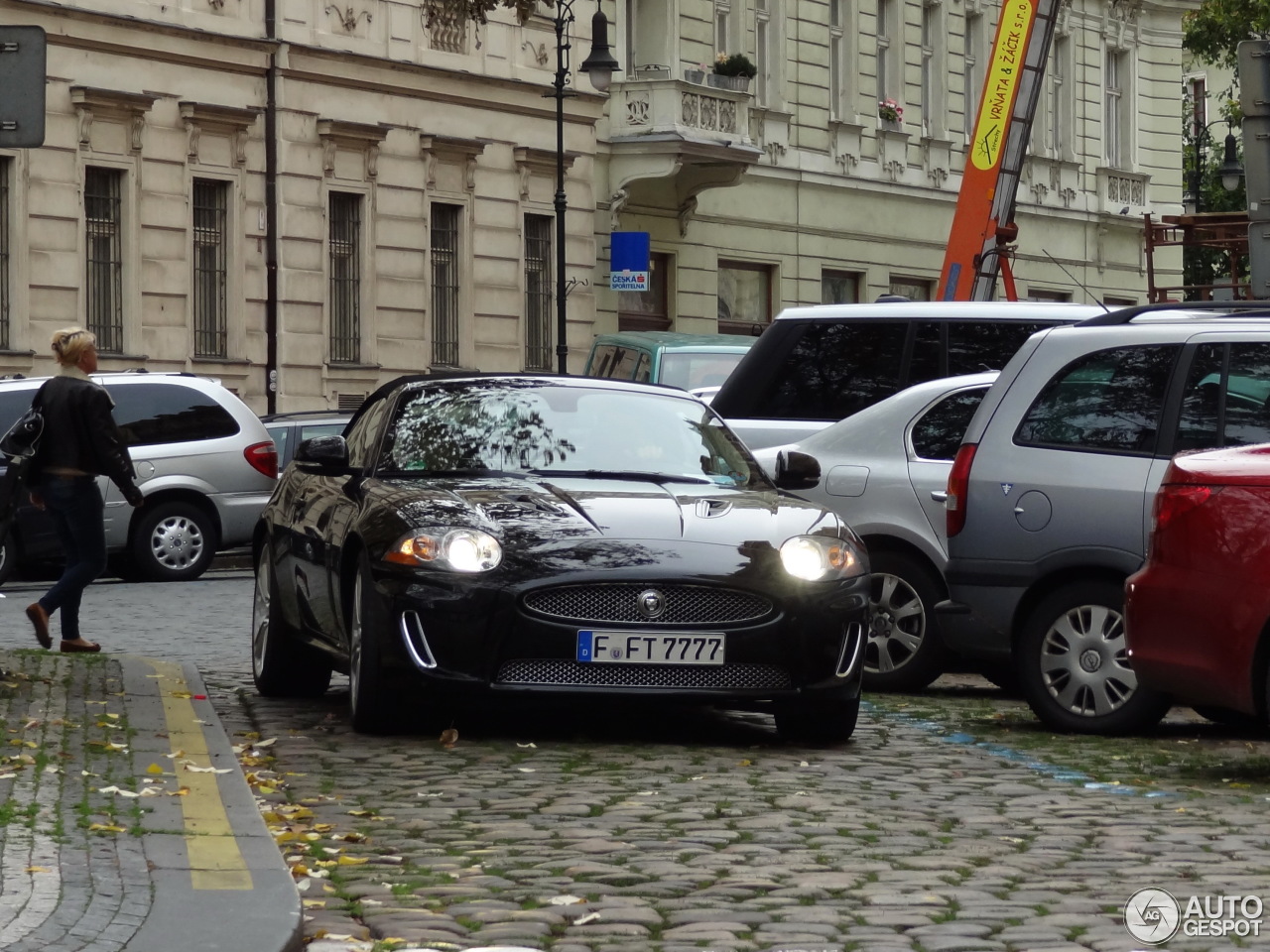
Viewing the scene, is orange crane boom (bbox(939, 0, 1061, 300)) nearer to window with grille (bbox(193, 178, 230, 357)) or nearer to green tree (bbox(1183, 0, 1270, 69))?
window with grille (bbox(193, 178, 230, 357))

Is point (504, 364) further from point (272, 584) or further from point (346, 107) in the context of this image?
point (272, 584)

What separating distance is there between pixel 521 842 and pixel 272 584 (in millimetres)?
4599

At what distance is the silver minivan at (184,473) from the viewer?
883 inches

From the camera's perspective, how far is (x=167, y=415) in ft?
74.6

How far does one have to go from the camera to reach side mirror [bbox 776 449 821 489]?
1077 centimetres

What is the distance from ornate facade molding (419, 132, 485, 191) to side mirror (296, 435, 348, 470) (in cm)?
2521

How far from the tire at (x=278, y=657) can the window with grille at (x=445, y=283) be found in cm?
2446

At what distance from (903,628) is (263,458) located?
38.0 ft

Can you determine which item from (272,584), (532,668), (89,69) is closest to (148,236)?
(89,69)

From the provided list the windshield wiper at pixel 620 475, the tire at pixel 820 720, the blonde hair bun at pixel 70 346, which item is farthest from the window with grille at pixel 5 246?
the tire at pixel 820 720

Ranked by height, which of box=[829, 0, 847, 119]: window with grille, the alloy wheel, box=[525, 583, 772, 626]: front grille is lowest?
the alloy wheel

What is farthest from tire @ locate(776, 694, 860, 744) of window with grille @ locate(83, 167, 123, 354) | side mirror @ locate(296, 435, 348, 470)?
window with grille @ locate(83, 167, 123, 354)

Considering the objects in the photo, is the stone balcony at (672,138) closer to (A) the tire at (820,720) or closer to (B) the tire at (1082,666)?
(B) the tire at (1082,666)

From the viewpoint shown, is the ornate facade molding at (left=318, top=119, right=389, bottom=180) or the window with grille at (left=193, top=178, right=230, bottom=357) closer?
the window with grille at (left=193, top=178, right=230, bottom=357)
